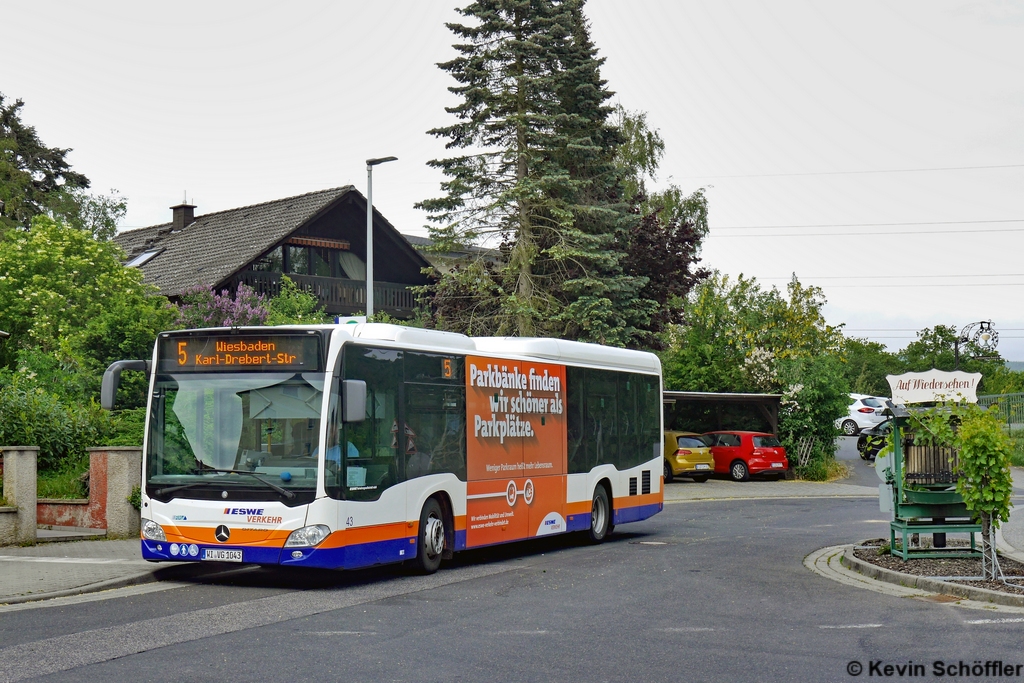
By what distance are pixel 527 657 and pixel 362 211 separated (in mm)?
35561

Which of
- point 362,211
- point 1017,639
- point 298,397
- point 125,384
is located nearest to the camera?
point 1017,639

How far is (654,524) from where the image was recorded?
21.7m

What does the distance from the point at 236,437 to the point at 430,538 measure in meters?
2.72

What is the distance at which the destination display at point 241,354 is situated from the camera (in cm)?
1236

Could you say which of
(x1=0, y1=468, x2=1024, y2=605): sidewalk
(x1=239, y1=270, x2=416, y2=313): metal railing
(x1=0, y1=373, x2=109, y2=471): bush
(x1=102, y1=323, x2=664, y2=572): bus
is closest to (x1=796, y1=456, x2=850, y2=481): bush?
(x1=239, y1=270, x2=416, y2=313): metal railing

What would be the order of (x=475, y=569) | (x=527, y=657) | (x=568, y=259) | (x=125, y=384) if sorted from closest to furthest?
(x=527, y=657), (x=475, y=569), (x=125, y=384), (x=568, y=259)

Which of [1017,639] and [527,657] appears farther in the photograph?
[1017,639]

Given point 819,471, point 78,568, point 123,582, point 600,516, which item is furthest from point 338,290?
point 123,582

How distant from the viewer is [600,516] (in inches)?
707

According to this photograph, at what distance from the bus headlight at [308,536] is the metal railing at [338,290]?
25566 millimetres

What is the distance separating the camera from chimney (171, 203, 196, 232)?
48.7 metres

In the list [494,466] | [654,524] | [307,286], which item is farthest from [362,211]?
[494,466]

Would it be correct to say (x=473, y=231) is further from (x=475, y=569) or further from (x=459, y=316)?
(x=475, y=569)

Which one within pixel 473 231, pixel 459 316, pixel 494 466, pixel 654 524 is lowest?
pixel 654 524
